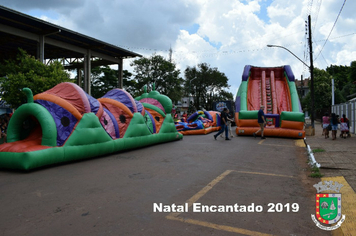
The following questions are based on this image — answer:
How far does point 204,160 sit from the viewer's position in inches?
334

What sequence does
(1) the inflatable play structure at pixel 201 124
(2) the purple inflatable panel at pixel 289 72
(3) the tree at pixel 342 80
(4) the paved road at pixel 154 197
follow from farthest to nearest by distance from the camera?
1. (3) the tree at pixel 342 80
2. (1) the inflatable play structure at pixel 201 124
3. (2) the purple inflatable panel at pixel 289 72
4. (4) the paved road at pixel 154 197

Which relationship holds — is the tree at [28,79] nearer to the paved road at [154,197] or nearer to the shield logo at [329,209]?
the paved road at [154,197]

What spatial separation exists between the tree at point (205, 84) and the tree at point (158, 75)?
5905 millimetres

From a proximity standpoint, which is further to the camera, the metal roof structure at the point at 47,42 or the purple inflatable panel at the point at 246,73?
the metal roof structure at the point at 47,42

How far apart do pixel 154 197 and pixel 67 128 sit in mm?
4435

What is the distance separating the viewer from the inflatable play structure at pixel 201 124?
1853 centimetres

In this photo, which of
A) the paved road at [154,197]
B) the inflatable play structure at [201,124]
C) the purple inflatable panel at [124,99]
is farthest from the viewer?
the inflatable play structure at [201,124]

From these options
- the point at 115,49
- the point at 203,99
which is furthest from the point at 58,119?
the point at 203,99

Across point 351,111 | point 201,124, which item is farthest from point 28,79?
point 351,111

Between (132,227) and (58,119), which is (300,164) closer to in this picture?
(132,227)

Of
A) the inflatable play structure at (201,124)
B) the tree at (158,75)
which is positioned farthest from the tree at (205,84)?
the inflatable play structure at (201,124)

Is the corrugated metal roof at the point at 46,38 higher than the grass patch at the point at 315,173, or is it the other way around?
the corrugated metal roof at the point at 46,38

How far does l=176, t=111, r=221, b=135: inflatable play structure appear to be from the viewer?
60.8 ft

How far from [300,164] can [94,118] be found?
633cm
